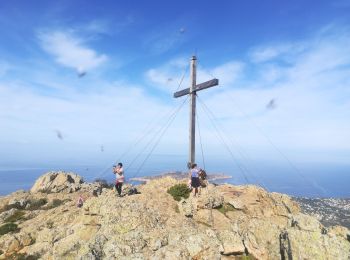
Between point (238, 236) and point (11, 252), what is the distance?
17063mm

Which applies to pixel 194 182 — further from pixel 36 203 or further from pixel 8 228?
pixel 36 203

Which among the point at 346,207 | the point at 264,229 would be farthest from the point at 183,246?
the point at 346,207

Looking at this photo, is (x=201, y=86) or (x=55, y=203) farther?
(x=55, y=203)

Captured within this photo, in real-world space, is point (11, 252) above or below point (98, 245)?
below

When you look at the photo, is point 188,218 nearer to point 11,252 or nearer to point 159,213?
point 159,213

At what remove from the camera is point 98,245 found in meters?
16.7

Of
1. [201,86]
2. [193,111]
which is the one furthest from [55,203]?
[201,86]

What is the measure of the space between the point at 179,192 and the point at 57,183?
31823 millimetres

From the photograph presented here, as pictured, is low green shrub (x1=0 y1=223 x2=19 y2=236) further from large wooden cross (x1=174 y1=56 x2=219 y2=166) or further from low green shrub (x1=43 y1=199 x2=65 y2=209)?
large wooden cross (x1=174 y1=56 x2=219 y2=166)

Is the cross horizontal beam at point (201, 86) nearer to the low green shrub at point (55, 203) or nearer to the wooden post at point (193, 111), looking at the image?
the wooden post at point (193, 111)

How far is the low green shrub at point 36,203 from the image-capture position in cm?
3744

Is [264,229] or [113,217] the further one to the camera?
[113,217]

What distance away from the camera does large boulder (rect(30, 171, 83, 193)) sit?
4688cm

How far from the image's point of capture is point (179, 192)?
23766mm
